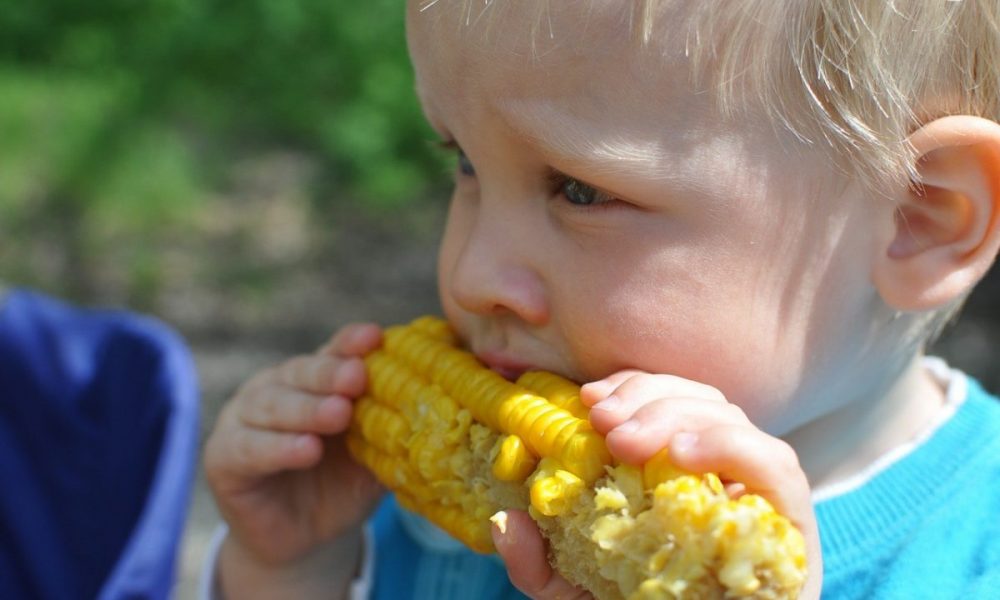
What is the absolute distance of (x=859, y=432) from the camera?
1.71 meters

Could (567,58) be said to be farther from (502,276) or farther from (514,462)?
(514,462)

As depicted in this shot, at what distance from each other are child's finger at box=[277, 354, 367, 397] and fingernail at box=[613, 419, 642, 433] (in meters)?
0.65

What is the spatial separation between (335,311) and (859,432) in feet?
11.6

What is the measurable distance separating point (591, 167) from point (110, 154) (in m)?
4.49

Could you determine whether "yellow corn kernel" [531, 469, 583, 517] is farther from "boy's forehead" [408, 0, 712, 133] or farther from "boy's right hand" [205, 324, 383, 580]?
"boy's right hand" [205, 324, 383, 580]

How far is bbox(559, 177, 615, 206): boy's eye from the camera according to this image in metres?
1.41

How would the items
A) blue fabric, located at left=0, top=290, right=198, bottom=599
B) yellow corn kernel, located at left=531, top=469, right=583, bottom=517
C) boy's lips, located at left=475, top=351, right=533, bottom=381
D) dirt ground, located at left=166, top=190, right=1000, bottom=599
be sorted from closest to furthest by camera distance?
yellow corn kernel, located at left=531, top=469, right=583, bottom=517 < boy's lips, located at left=475, top=351, right=533, bottom=381 < blue fabric, located at left=0, top=290, right=198, bottom=599 < dirt ground, located at left=166, top=190, right=1000, bottom=599

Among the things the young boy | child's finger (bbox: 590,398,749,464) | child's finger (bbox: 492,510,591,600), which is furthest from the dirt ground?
child's finger (bbox: 590,398,749,464)

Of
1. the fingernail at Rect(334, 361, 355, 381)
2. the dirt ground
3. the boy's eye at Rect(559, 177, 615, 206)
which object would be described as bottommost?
the dirt ground

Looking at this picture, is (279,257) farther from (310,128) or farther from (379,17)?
(379,17)

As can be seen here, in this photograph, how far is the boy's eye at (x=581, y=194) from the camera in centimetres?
141

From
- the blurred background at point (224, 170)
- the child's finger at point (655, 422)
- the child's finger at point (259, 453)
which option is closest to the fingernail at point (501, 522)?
the child's finger at point (655, 422)

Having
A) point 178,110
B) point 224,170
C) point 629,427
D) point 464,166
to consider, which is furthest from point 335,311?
point 629,427

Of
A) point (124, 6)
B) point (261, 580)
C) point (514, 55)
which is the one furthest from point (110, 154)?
point (514, 55)
